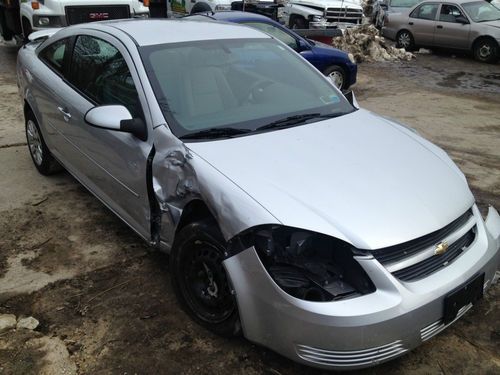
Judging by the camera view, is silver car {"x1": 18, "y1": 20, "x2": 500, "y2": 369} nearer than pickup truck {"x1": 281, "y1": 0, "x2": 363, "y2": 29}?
Yes

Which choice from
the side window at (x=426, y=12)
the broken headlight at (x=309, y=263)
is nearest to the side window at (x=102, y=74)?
the broken headlight at (x=309, y=263)

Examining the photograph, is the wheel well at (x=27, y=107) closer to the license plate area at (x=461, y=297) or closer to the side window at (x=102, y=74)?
the side window at (x=102, y=74)

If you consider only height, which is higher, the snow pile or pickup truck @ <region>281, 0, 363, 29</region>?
pickup truck @ <region>281, 0, 363, 29</region>

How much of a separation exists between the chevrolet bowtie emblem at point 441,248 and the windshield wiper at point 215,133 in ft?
4.19

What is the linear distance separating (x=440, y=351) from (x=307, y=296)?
99cm

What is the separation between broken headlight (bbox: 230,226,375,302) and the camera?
2.27 metres

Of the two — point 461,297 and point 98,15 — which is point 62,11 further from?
point 461,297

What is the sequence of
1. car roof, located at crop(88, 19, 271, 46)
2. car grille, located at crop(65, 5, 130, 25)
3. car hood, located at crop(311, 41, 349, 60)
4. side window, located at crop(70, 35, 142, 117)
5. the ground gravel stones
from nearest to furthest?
the ground gravel stones
side window, located at crop(70, 35, 142, 117)
car roof, located at crop(88, 19, 271, 46)
car hood, located at crop(311, 41, 349, 60)
car grille, located at crop(65, 5, 130, 25)

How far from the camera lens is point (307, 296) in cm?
227

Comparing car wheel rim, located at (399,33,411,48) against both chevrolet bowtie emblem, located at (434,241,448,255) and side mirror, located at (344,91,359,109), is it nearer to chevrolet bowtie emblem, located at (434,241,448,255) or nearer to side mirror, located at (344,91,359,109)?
side mirror, located at (344,91,359,109)

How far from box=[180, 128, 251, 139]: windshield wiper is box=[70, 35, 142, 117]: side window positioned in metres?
0.44

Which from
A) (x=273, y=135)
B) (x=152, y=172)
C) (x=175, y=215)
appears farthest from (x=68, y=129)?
(x=273, y=135)

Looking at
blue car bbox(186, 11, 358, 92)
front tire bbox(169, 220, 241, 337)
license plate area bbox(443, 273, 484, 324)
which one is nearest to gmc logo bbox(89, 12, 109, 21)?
blue car bbox(186, 11, 358, 92)

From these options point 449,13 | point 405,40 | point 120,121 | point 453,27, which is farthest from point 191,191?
point 405,40
